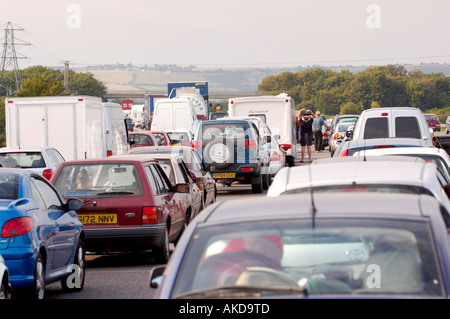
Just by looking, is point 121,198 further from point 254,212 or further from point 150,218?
point 254,212

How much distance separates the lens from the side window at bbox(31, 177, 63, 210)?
376 inches

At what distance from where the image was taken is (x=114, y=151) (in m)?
29.9

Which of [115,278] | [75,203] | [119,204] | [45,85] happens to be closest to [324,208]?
[75,203]

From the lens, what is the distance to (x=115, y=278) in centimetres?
1099

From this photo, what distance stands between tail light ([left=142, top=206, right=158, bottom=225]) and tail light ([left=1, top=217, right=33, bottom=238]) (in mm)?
3416

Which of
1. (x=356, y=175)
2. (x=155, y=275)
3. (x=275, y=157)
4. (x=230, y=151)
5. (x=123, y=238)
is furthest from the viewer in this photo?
(x=275, y=157)

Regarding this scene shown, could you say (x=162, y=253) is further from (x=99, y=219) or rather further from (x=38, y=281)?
(x=38, y=281)

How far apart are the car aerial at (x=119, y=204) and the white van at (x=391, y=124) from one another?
7.80m

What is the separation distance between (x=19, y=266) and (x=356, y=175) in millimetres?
3380

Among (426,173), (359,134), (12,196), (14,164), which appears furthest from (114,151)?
(426,173)

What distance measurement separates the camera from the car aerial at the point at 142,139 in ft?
107

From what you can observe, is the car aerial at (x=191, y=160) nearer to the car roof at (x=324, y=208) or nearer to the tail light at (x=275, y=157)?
the tail light at (x=275, y=157)

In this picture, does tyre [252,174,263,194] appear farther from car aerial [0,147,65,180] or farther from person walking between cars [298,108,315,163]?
person walking between cars [298,108,315,163]

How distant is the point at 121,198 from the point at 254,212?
7.66 m
